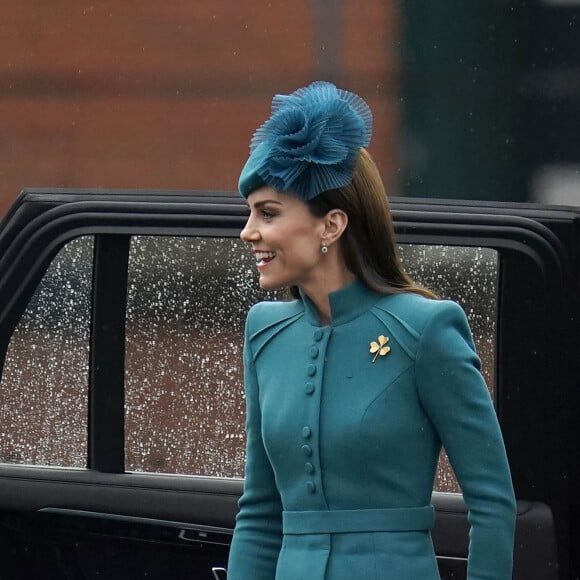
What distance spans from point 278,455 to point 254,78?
101 cm

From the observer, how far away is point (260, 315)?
1.95m

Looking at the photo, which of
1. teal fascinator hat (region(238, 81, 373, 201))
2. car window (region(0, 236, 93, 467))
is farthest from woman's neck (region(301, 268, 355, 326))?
car window (region(0, 236, 93, 467))

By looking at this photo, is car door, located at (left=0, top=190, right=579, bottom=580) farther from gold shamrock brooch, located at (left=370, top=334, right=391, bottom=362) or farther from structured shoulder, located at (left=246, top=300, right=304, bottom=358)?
gold shamrock brooch, located at (left=370, top=334, right=391, bottom=362)

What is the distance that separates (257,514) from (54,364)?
0.94m

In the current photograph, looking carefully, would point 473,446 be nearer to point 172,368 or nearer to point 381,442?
point 381,442

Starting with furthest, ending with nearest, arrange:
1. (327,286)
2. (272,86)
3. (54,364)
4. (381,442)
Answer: (54,364) → (272,86) → (327,286) → (381,442)

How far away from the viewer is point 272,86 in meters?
2.59

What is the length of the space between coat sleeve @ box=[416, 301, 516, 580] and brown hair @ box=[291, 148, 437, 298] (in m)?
0.13

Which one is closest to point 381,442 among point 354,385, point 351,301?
point 354,385

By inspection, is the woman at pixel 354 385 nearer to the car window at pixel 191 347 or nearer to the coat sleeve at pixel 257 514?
the coat sleeve at pixel 257 514

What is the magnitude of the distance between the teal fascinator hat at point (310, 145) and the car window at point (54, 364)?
968 mm

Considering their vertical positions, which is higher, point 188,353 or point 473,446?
point 188,353

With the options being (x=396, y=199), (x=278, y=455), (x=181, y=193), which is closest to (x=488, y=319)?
(x=396, y=199)

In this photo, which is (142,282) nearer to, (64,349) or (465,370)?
(64,349)
